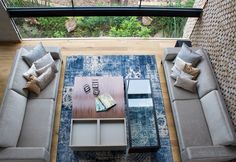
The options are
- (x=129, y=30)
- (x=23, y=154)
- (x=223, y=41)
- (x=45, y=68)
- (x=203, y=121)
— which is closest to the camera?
(x=23, y=154)

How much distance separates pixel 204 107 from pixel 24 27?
4.03m

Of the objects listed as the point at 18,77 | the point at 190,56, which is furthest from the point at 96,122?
the point at 190,56

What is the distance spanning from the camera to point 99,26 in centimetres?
598

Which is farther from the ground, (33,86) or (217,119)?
(33,86)

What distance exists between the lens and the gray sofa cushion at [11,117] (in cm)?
387

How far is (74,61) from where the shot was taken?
5.64m

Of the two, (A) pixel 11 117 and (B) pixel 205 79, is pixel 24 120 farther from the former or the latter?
(B) pixel 205 79

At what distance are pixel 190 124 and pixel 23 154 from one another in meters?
2.59

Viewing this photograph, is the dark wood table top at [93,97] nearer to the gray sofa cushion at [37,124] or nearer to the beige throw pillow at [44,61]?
the gray sofa cushion at [37,124]

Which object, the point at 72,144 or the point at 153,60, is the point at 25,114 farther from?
the point at 153,60

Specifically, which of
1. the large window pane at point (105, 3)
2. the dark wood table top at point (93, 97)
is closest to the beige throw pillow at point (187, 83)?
the dark wood table top at point (93, 97)

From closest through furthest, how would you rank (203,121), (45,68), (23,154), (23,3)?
1. (23,154)
2. (203,121)
3. (45,68)
4. (23,3)

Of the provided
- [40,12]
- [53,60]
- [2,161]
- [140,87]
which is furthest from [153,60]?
[2,161]

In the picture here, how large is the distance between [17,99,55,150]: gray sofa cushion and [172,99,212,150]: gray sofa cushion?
2063mm
